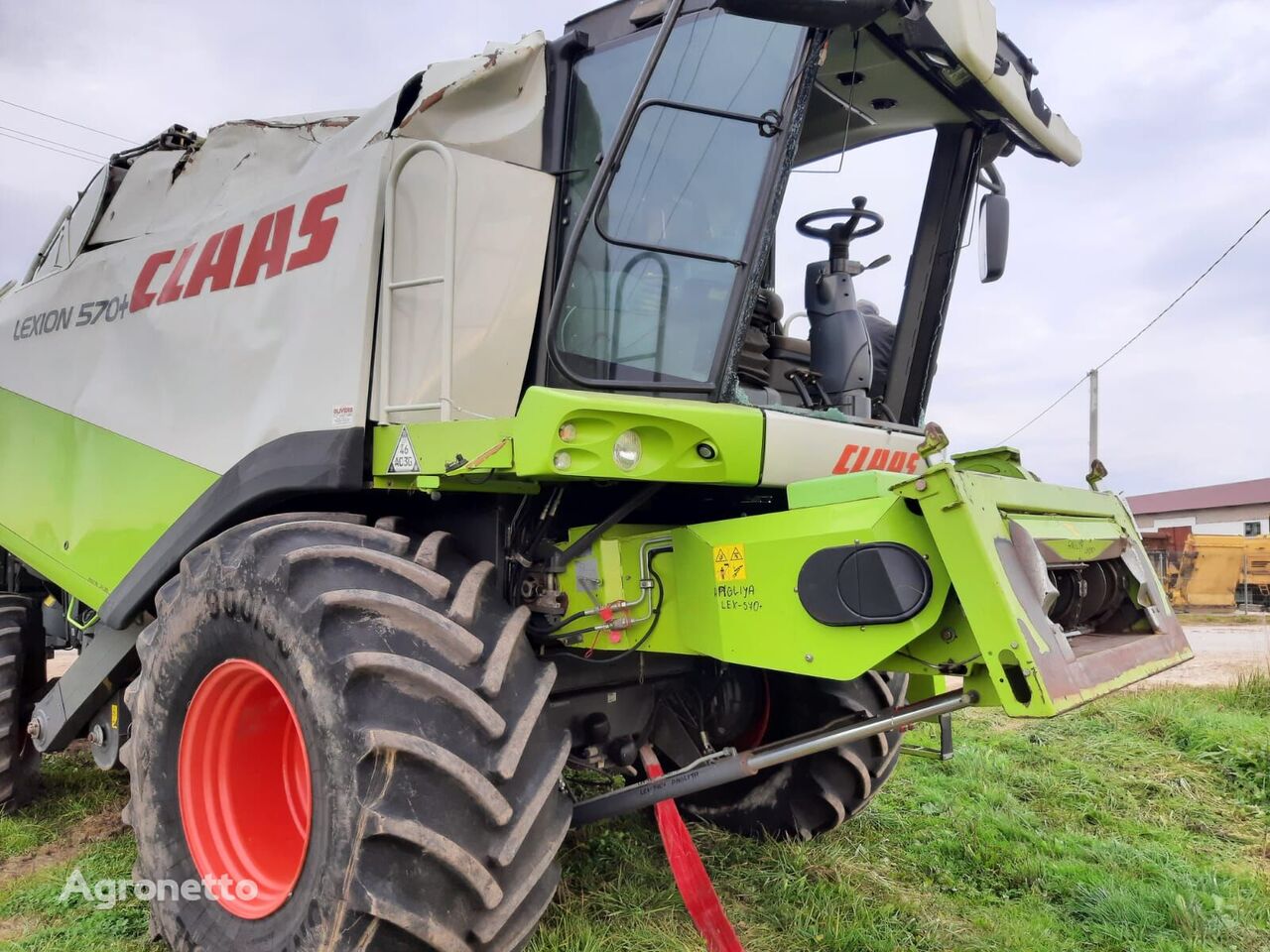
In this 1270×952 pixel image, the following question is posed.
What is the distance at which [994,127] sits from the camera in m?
3.90

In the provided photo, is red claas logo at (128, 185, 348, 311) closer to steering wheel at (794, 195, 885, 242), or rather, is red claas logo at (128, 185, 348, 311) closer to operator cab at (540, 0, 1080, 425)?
operator cab at (540, 0, 1080, 425)

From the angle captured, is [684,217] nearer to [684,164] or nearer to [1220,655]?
[684,164]

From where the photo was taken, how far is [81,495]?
13.5ft

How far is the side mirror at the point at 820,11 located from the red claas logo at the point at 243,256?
4.99 ft

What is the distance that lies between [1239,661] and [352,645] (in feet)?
33.6

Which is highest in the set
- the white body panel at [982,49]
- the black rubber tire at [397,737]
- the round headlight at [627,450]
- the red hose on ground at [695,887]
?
the white body panel at [982,49]

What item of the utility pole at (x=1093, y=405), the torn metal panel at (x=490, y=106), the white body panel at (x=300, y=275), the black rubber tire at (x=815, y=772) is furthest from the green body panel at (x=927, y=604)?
the utility pole at (x=1093, y=405)

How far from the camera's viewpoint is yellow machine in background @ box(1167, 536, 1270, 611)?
18.7m

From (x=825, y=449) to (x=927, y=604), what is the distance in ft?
2.57

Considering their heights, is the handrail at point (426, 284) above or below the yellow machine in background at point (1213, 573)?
above

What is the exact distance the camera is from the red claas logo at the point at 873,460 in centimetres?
298

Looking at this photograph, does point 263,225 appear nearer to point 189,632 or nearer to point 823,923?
point 189,632

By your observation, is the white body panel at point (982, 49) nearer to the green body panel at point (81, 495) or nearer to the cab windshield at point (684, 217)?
the cab windshield at point (684, 217)

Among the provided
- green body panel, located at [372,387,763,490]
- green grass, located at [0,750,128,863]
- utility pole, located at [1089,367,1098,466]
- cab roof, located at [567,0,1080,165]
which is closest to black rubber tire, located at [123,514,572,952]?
green body panel, located at [372,387,763,490]
